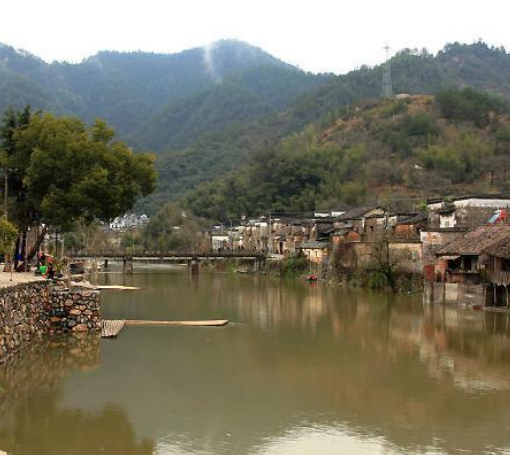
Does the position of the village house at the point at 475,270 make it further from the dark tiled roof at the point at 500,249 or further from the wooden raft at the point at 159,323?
the wooden raft at the point at 159,323

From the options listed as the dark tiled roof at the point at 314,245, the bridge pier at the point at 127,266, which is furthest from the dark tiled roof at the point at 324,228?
the bridge pier at the point at 127,266

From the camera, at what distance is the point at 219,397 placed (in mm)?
17500

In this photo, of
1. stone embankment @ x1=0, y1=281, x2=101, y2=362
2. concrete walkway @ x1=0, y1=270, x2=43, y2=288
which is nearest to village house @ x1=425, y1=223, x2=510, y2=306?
stone embankment @ x1=0, y1=281, x2=101, y2=362

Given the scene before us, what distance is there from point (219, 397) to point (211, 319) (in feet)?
48.8

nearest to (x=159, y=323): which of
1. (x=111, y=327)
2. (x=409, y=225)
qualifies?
(x=111, y=327)

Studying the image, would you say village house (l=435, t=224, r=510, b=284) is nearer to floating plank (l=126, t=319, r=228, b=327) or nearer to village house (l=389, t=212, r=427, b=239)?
village house (l=389, t=212, r=427, b=239)

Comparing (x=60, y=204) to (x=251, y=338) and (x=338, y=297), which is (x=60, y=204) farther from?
(x=338, y=297)

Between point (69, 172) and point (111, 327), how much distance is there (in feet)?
27.7

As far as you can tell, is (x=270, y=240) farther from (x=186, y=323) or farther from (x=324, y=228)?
(x=186, y=323)

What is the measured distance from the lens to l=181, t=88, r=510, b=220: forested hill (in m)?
99.6

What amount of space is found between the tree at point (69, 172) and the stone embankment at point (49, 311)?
6.41 metres

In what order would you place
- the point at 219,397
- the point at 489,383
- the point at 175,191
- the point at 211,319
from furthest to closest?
the point at 175,191, the point at 211,319, the point at 489,383, the point at 219,397

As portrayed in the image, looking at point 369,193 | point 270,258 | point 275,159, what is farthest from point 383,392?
point 275,159

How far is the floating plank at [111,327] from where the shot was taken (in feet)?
85.9
